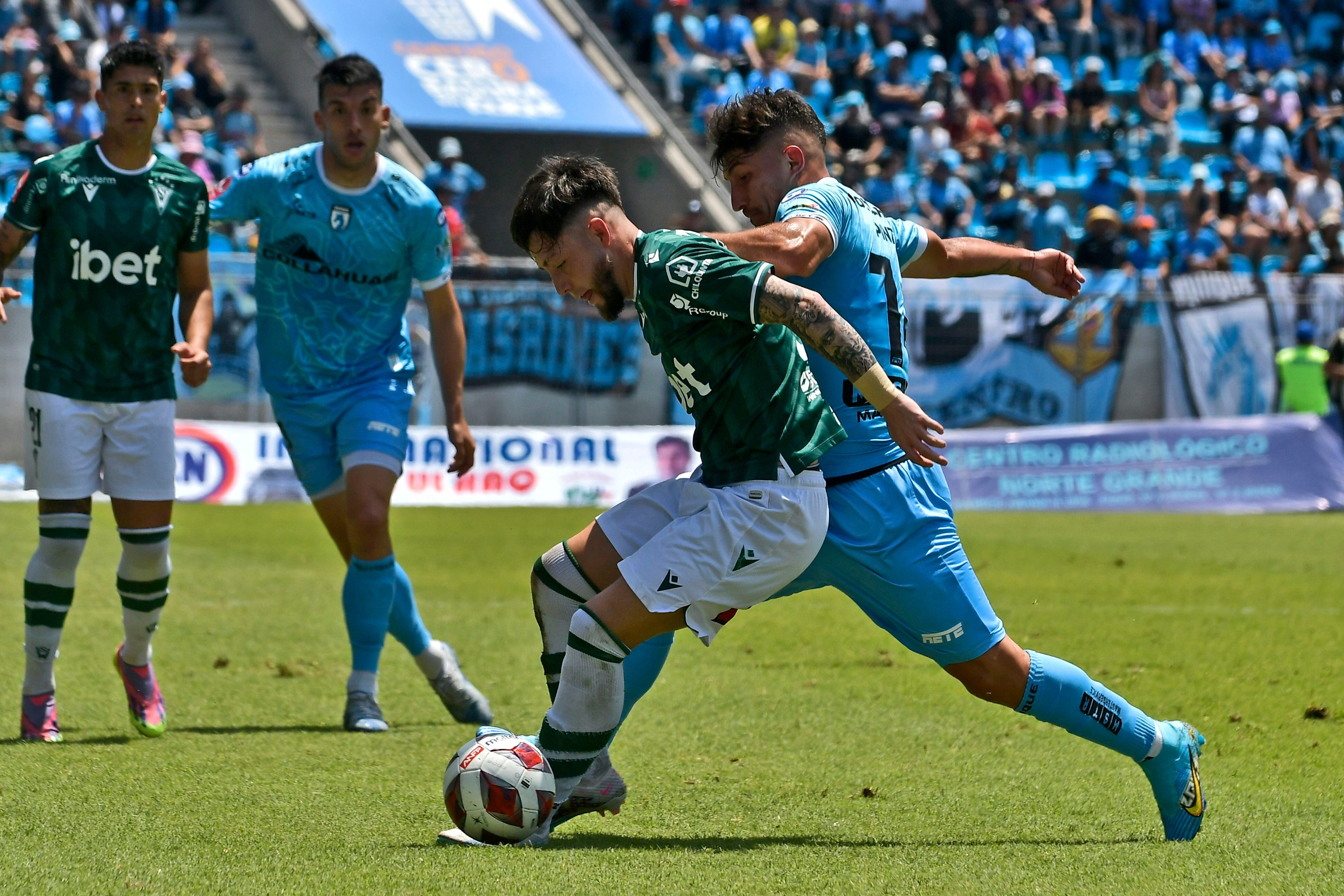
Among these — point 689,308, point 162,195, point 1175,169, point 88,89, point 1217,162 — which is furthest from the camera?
point 1217,162

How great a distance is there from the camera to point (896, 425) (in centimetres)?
383

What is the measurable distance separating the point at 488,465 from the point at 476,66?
10.2 meters

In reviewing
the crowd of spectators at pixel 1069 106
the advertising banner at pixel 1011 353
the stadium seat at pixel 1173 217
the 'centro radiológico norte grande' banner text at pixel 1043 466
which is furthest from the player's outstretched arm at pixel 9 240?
the stadium seat at pixel 1173 217

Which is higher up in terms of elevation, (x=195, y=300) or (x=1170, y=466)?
(x=195, y=300)

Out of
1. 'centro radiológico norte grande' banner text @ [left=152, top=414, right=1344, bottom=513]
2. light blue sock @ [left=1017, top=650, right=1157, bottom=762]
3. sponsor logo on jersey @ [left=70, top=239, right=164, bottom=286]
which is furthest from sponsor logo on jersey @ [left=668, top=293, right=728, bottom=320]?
'centro radiológico norte grande' banner text @ [left=152, top=414, right=1344, bottom=513]

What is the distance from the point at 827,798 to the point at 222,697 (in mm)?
3052

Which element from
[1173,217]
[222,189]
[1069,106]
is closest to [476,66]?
[1069,106]

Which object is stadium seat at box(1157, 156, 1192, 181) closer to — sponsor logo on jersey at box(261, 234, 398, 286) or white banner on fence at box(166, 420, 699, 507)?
white banner on fence at box(166, 420, 699, 507)

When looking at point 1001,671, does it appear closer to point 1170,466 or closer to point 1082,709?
point 1082,709

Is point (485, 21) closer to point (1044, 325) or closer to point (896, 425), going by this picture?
point (1044, 325)

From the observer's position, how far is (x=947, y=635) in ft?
14.1

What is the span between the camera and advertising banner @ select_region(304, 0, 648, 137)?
22984mm

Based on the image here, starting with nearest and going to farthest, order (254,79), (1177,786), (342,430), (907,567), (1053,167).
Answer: (907,567) → (1177,786) → (342,430) → (254,79) → (1053,167)

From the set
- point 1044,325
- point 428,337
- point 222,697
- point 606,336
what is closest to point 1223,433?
point 1044,325
